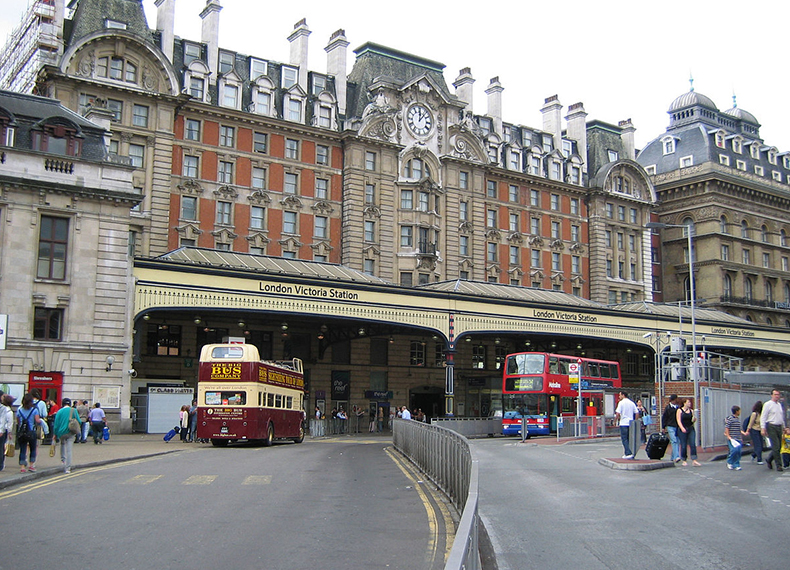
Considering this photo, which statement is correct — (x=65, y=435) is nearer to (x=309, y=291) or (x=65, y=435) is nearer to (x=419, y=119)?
(x=309, y=291)

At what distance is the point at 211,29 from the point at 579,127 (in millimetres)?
35640

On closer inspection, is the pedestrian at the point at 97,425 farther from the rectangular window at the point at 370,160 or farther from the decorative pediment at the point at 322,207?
the rectangular window at the point at 370,160

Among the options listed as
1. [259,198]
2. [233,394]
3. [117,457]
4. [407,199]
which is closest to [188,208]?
[259,198]

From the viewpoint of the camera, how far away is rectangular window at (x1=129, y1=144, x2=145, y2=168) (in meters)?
50.4

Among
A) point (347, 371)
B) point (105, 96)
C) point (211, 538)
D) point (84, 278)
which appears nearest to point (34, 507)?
point (211, 538)

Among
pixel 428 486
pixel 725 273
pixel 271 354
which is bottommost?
pixel 428 486

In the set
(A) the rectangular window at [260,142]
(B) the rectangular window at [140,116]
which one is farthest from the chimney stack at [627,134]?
(B) the rectangular window at [140,116]

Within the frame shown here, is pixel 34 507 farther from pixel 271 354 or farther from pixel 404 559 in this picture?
pixel 271 354

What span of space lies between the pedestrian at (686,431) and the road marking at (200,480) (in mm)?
12032

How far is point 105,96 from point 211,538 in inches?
1689

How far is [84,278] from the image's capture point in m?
37.7

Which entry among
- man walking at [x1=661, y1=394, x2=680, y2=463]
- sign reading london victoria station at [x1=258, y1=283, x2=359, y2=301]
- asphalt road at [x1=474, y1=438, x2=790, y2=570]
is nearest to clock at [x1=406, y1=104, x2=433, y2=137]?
sign reading london victoria station at [x1=258, y1=283, x2=359, y2=301]

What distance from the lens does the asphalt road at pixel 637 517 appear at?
35.0ft

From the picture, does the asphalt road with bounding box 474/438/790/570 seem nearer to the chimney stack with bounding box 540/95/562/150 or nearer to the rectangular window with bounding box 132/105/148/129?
the rectangular window with bounding box 132/105/148/129
